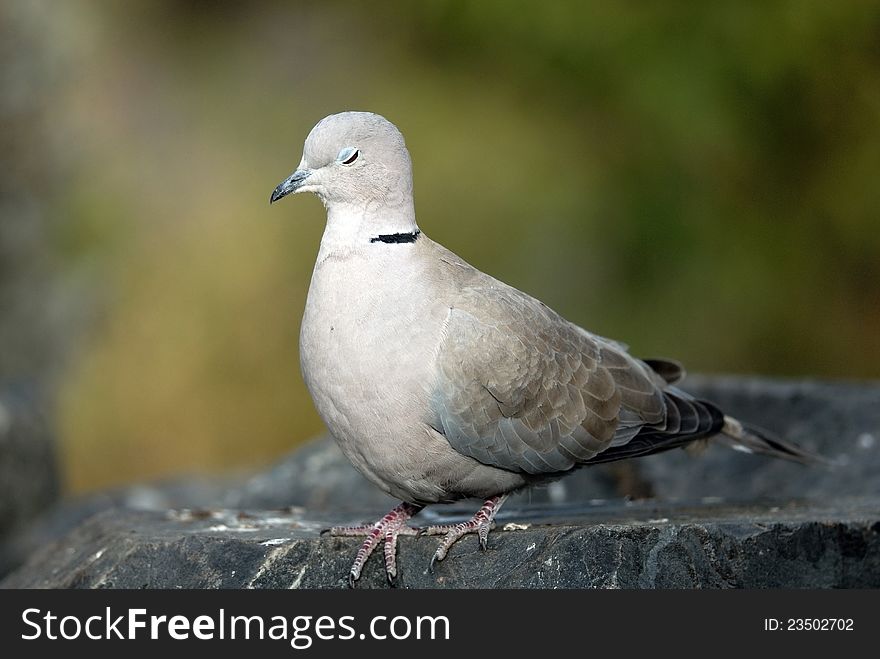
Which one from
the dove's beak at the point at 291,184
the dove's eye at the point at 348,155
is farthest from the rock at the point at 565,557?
the dove's eye at the point at 348,155

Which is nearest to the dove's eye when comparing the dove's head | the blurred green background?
the dove's head

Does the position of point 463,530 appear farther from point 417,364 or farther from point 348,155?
point 348,155

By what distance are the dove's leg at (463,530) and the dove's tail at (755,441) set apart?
1.23 metres

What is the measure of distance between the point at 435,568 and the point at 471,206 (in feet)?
20.3

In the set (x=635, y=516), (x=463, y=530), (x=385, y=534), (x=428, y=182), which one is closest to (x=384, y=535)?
(x=385, y=534)

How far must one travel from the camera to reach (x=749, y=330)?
8.97 meters

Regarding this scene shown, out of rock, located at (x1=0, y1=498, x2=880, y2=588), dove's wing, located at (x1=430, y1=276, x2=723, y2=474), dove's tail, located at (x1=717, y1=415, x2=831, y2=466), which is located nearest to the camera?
rock, located at (x1=0, y1=498, x2=880, y2=588)

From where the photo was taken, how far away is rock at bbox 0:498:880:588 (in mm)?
3637

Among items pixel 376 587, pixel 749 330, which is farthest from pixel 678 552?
pixel 749 330

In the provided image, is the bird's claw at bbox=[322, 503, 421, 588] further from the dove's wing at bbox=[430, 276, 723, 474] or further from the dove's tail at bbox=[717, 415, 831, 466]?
the dove's tail at bbox=[717, 415, 831, 466]

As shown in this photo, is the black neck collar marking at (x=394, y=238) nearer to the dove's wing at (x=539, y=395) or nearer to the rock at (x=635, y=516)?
the dove's wing at (x=539, y=395)

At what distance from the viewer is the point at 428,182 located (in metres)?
9.70

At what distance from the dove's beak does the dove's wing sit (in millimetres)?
678

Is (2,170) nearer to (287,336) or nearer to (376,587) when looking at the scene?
(287,336)
